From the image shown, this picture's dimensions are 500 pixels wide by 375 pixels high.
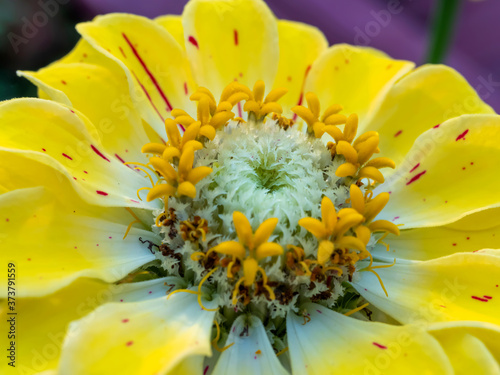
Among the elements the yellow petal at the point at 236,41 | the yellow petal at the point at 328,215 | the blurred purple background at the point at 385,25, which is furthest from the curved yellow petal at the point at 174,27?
the blurred purple background at the point at 385,25

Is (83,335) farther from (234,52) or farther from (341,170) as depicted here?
(234,52)

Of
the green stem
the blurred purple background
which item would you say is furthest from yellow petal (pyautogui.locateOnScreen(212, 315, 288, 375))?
the blurred purple background

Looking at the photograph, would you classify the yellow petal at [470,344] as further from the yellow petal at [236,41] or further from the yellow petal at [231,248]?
the yellow petal at [236,41]

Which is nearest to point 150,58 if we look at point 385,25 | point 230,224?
point 230,224

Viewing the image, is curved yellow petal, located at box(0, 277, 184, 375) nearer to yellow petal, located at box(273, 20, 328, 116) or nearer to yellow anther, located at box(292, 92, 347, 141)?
yellow anther, located at box(292, 92, 347, 141)

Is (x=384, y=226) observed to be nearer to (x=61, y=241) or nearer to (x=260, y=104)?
(x=260, y=104)
